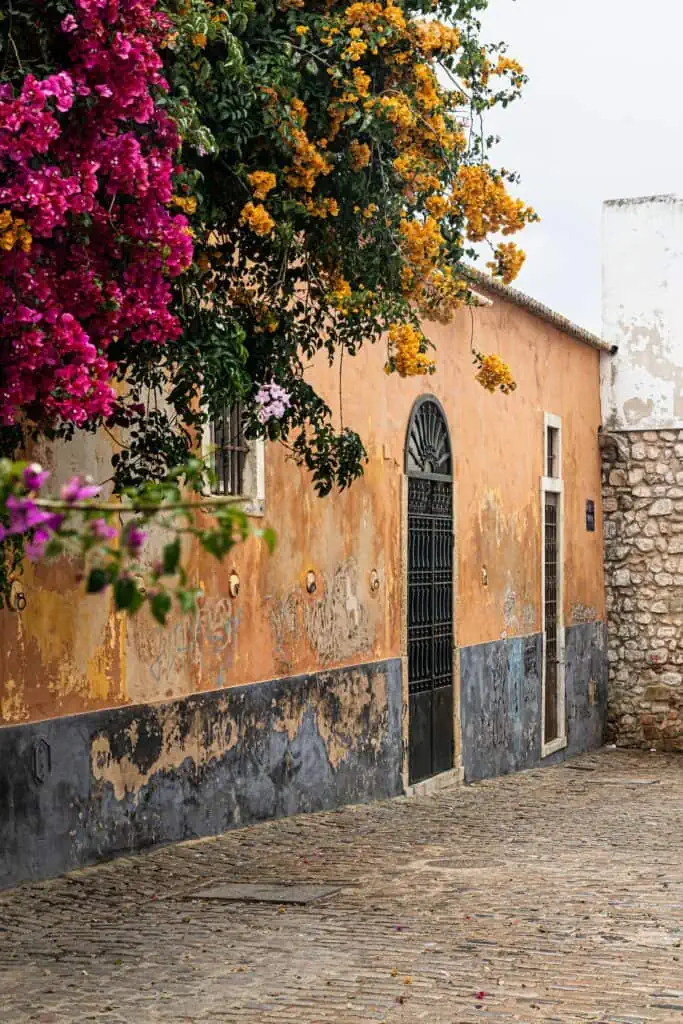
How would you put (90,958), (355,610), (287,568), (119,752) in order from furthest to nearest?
(355,610) < (287,568) < (119,752) < (90,958)

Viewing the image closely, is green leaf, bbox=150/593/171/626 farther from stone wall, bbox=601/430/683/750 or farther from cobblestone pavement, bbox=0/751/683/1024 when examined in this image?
stone wall, bbox=601/430/683/750

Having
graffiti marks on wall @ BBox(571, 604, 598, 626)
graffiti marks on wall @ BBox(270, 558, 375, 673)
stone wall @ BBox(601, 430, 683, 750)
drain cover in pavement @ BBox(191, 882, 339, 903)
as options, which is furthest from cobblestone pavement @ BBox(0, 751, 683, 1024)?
stone wall @ BBox(601, 430, 683, 750)

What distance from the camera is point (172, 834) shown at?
959cm

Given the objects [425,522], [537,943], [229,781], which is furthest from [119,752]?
[425,522]

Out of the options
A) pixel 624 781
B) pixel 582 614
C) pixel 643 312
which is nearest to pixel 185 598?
pixel 624 781

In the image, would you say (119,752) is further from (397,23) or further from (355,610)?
(397,23)

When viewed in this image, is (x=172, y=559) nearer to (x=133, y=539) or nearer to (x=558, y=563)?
(x=133, y=539)

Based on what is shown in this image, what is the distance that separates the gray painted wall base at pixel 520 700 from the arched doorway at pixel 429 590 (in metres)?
0.46

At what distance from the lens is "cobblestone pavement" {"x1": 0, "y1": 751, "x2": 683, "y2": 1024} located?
5930 mm

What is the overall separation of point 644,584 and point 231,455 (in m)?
9.81

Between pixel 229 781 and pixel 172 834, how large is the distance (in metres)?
0.75

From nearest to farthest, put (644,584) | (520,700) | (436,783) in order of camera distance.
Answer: (436,783) → (520,700) → (644,584)

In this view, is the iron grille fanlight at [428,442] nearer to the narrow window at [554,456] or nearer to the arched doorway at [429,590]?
the arched doorway at [429,590]

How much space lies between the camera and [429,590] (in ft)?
45.4
